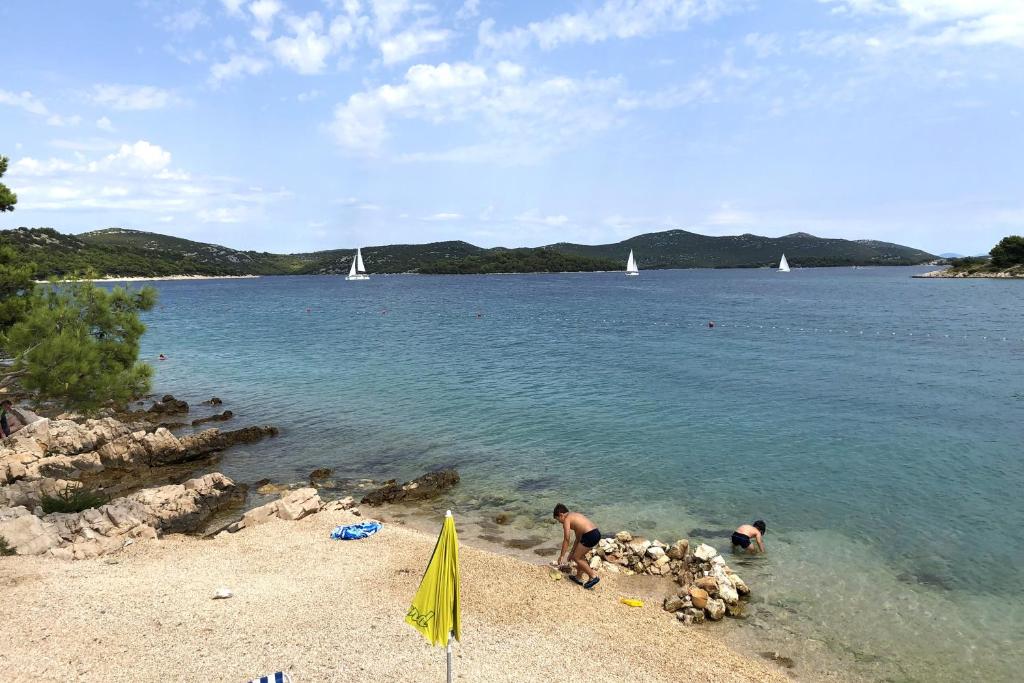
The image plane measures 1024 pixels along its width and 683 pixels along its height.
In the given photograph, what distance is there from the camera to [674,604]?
14.9m

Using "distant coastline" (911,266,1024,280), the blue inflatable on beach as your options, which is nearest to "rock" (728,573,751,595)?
the blue inflatable on beach

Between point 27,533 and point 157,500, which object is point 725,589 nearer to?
point 157,500

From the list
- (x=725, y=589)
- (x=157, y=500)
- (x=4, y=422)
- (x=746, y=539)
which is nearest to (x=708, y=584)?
(x=725, y=589)

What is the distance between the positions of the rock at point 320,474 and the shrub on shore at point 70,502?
A: 743 centimetres

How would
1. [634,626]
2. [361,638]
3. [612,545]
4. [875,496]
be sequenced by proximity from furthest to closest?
1. [875,496]
2. [612,545]
3. [634,626]
4. [361,638]

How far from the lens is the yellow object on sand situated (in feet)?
31.1

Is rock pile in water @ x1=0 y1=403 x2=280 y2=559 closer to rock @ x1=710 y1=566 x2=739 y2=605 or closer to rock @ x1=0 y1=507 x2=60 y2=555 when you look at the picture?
rock @ x1=0 y1=507 x2=60 y2=555

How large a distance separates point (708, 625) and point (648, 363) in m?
36.5

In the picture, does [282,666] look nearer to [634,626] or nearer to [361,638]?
[361,638]

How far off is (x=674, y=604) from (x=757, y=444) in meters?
15.4

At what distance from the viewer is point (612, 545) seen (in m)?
17.8

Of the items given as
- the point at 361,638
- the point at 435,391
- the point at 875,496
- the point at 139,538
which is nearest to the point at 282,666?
the point at 361,638

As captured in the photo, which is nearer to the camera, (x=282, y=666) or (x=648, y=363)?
(x=282, y=666)

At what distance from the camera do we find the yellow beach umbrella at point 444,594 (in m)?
9.47
